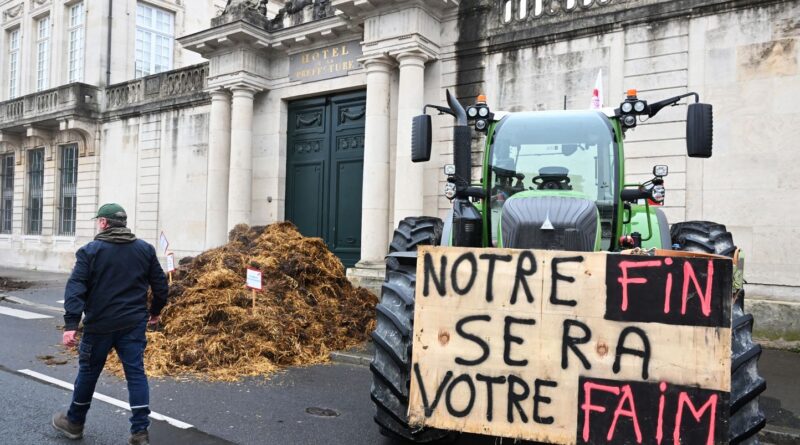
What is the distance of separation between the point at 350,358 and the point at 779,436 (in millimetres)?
4846

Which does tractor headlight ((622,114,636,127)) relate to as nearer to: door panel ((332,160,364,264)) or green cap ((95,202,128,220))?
green cap ((95,202,128,220))

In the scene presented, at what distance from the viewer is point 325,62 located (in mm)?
13711

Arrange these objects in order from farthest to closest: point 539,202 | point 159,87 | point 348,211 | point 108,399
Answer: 1. point 159,87
2. point 348,211
3. point 108,399
4. point 539,202

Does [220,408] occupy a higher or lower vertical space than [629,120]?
lower

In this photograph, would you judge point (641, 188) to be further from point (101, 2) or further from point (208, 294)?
point (101, 2)

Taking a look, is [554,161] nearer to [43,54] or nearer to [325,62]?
[325,62]

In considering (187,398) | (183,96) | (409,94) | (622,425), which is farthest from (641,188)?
(183,96)

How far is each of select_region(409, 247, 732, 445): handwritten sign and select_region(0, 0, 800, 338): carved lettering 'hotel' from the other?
5.24 metres

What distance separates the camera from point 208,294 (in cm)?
835

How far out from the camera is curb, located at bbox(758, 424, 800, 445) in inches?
191

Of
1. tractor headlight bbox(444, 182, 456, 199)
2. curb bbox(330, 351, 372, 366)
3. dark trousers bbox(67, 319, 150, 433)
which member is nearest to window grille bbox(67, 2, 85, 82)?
curb bbox(330, 351, 372, 366)

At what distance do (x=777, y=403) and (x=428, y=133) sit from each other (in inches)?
172

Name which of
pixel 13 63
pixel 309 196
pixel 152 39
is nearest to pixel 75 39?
pixel 152 39

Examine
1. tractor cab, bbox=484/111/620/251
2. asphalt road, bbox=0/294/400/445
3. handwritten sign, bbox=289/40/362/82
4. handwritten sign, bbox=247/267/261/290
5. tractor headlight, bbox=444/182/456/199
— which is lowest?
asphalt road, bbox=0/294/400/445
